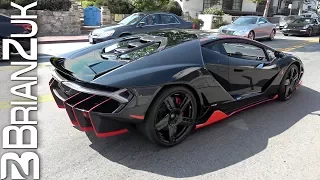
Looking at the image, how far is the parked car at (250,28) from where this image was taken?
43.9 ft

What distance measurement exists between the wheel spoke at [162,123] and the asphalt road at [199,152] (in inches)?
11.8

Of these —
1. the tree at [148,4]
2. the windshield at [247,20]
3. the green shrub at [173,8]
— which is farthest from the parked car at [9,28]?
the green shrub at [173,8]

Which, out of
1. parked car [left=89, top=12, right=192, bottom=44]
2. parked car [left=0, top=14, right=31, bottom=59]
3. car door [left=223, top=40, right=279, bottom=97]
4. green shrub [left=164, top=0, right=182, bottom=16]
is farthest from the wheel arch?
green shrub [left=164, top=0, right=182, bottom=16]

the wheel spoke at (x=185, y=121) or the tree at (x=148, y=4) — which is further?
the tree at (x=148, y=4)

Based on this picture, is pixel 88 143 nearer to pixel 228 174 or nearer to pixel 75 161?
pixel 75 161

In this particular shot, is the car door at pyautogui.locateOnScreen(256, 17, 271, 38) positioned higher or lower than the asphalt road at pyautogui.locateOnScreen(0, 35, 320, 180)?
higher

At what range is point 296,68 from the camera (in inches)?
210

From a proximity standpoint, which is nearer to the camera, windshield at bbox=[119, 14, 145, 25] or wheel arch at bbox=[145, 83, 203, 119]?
wheel arch at bbox=[145, 83, 203, 119]

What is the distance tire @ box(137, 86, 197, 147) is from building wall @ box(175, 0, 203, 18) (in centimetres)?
2304

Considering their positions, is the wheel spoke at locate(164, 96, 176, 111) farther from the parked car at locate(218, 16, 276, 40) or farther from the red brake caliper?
the parked car at locate(218, 16, 276, 40)

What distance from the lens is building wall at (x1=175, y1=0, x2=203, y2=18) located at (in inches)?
995

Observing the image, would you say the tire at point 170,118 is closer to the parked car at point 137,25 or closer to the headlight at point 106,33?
the parked car at point 137,25

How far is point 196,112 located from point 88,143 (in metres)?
1.39

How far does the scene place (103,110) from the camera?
2.85m
